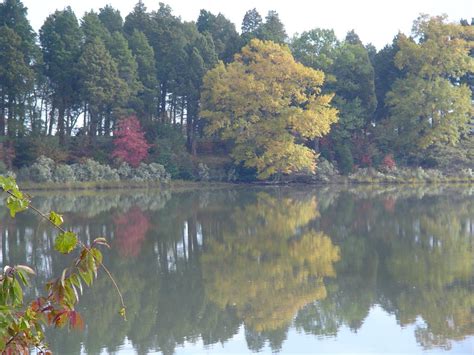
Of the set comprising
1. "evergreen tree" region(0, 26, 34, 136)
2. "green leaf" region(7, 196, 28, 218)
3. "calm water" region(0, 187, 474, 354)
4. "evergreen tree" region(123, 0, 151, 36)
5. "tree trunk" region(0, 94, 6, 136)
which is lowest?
"calm water" region(0, 187, 474, 354)

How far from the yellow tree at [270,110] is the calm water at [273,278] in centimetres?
1181

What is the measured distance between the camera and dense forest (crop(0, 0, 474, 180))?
32719 millimetres

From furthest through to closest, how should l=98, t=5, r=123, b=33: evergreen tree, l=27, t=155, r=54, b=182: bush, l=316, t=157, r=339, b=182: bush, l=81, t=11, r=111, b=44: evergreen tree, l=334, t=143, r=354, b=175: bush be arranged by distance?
l=98, t=5, r=123, b=33: evergreen tree, l=81, t=11, r=111, b=44: evergreen tree, l=334, t=143, r=354, b=175: bush, l=316, t=157, r=339, b=182: bush, l=27, t=155, r=54, b=182: bush

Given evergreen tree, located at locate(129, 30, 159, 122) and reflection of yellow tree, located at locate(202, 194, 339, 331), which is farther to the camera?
evergreen tree, located at locate(129, 30, 159, 122)

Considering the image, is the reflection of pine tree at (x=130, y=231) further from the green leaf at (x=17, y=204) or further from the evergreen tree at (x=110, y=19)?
the evergreen tree at (x=110, y=19)

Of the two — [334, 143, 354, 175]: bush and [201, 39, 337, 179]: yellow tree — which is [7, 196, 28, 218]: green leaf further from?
[334, 143, 354, 175]: bush

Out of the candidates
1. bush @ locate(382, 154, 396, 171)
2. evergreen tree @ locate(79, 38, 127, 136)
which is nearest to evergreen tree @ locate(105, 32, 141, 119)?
evergreen tree @ locate(79, 38, 127, 136)

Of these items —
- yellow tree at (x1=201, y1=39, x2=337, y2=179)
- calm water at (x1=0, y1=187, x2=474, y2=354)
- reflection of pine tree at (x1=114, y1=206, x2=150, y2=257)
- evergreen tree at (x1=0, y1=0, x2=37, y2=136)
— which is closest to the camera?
calm water at (x1=0, y1=187, x2=474, y2=354)

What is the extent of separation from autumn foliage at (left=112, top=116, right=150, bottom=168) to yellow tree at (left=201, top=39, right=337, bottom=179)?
131 inches

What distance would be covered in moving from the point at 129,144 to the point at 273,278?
24.6m

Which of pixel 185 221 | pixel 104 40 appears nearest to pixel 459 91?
pixel 104 40

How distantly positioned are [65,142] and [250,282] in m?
27.0

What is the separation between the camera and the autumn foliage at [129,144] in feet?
110

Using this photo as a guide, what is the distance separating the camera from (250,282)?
9.80 m
